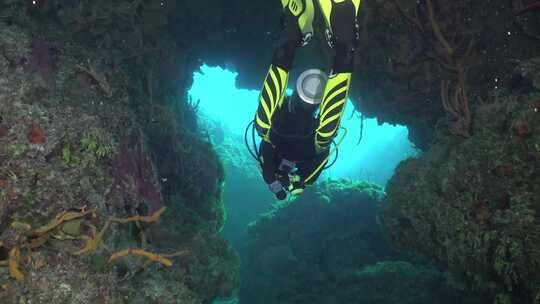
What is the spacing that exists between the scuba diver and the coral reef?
1.74 m

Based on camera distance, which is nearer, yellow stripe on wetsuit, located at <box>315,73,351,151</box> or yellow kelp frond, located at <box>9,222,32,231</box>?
yellow kelp frond, located at <box>9,222,32,231</box>

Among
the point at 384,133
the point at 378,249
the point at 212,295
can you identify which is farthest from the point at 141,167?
the point at 384,133

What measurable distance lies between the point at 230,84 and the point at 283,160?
8236cm

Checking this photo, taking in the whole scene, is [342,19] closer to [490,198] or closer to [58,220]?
[490,198]

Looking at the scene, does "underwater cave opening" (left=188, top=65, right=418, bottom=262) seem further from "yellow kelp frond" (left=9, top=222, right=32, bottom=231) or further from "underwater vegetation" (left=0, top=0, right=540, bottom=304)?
"yellow kelp frond" (left=9, top=222, right=32, bottom=231)

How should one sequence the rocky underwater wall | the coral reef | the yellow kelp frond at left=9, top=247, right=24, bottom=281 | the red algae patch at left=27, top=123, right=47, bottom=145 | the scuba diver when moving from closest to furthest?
the yellow kelp frond at left=9, top=247, right=24, bottom=281 < the rocky underwater wall < the red algae patch at left=27, top=123, right=47, bottom=145 < the coral reef < the scuba diver

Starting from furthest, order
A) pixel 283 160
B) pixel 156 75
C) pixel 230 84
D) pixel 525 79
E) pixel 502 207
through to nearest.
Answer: pixel 230 84 → pixel 156 75 → pixel 525 79 → pixel 283 160 → pixel 502 207

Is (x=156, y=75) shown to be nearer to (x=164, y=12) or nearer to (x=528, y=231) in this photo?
(x=164, y=12)

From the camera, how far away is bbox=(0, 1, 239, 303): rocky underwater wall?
252cm

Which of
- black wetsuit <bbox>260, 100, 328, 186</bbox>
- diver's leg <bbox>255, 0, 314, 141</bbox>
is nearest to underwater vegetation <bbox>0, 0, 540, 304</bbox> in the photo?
black wetsuit <bbox>260, 100, 328, 186</bbox>

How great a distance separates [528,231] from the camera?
3393mm

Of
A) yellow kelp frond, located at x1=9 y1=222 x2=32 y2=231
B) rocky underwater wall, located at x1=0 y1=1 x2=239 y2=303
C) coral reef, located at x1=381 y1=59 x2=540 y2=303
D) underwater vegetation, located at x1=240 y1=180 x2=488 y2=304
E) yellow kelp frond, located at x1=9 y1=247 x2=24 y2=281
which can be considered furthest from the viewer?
underwater vegetation, located at x1=240 y1=180 x2=488 y2=304

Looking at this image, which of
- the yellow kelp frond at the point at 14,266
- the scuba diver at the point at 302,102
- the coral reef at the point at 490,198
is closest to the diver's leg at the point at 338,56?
the scuba diver at the point at 302,102

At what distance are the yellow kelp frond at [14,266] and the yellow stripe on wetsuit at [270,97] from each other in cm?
261
